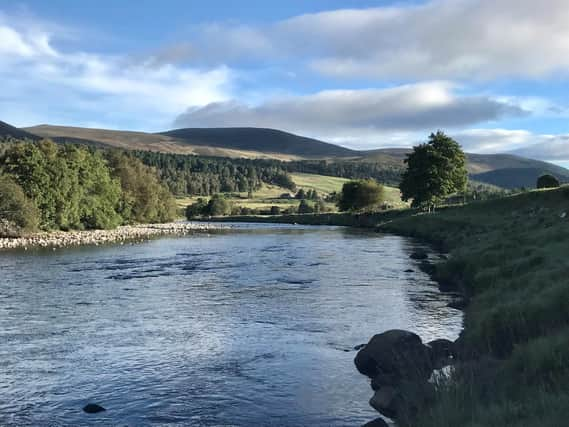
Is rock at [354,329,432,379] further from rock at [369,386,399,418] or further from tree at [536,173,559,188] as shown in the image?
tree at [536,173,559,188]

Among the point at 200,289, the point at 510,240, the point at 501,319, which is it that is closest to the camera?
the point at 501,319

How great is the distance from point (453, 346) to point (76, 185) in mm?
87987

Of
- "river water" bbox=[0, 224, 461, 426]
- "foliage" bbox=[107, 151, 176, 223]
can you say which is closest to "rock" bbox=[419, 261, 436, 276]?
"river water" bbox=[0, 224, 461, 426]

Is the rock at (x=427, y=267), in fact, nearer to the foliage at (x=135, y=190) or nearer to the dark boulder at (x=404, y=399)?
the dark boulder at (x=404, y=399)

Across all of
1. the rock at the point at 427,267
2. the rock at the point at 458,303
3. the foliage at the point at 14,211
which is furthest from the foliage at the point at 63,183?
the rock at the point at 458,303

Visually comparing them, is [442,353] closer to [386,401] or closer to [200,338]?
[386,401]

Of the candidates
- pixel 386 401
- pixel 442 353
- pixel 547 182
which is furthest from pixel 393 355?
pixel 547 182

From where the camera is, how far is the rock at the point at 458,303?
88.3ft

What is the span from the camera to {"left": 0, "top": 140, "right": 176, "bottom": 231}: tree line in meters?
77.9

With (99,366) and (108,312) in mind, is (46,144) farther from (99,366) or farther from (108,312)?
(99,366)

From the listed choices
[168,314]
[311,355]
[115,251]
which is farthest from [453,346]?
[115,251]

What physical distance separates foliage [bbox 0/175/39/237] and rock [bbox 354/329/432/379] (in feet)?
229

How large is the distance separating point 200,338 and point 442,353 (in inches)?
386

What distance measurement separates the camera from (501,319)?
17203mm
